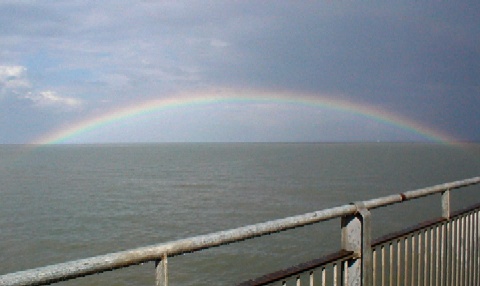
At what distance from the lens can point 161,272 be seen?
1965mm

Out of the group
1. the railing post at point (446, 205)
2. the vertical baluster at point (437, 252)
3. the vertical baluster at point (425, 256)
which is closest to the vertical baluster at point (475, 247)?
the railing post at point (446, 205)

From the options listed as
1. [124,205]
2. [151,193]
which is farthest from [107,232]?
[151,193]

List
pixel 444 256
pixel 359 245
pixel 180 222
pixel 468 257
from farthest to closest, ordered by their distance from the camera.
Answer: pixel 180 222 < pixel 468 257 < pixel 444 256 < pixel 359 245

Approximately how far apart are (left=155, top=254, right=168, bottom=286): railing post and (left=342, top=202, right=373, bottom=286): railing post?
148 cm

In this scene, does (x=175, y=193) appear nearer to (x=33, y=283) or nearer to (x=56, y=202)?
(x=56, y=202)

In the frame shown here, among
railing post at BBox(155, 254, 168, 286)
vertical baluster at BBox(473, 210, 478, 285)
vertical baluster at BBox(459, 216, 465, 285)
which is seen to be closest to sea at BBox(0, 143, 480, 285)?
vertical baluster at BBox(473, 210, 478, 285)

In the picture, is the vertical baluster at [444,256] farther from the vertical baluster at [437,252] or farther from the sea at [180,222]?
the sea at [180,222]

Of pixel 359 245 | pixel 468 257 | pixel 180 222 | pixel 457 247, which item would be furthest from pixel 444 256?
pixel 180 222

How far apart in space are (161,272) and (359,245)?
154 cm

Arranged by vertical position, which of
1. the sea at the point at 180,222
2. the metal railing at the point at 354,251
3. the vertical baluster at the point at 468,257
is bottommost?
the sea at the point at 180,222

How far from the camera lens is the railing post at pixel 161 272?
193cm

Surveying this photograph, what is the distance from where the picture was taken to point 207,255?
79.5 ft

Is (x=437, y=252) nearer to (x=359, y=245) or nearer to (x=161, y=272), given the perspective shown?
(x=359, y=245)

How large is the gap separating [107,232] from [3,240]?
22.6 ft
